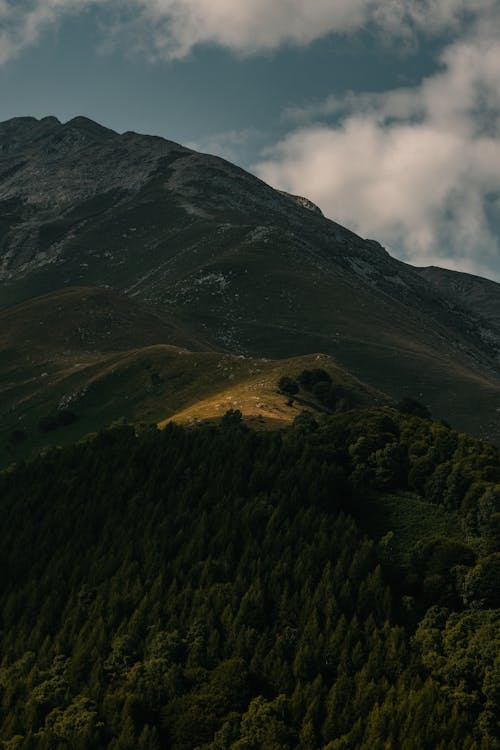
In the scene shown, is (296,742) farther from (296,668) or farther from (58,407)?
(58,407)

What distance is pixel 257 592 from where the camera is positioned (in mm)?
69562

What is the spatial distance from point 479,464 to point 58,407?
9745 centimetres

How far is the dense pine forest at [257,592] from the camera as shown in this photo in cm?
5772

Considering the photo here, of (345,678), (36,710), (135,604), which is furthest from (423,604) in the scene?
(36,710)

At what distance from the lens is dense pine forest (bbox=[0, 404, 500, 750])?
2272 inches

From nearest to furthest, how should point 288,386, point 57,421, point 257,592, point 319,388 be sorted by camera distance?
point 257,592 < point 288,386 < point 319,388 < point 57,421

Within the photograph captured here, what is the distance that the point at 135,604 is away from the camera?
72375mm

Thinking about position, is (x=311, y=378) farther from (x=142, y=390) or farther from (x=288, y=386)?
(x=142, y=390)

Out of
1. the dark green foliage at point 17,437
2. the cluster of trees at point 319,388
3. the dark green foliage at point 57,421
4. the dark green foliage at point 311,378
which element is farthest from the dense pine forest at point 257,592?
the dark green foliage at point 57,421

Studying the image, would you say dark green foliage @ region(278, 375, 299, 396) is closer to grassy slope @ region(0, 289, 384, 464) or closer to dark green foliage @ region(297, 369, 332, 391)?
grassy slope @ region(0, 289, 384, 464)

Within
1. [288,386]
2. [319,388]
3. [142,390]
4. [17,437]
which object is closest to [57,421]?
[17,437]

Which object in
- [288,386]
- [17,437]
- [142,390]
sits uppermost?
[288,386]

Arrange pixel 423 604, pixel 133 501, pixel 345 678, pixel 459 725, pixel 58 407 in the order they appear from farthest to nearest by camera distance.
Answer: pixel 58 407 → pixel 133 501 → pixel 423 604 → pixel 345 678 → pixel 459 725

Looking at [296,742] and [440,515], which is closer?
[296,742]
